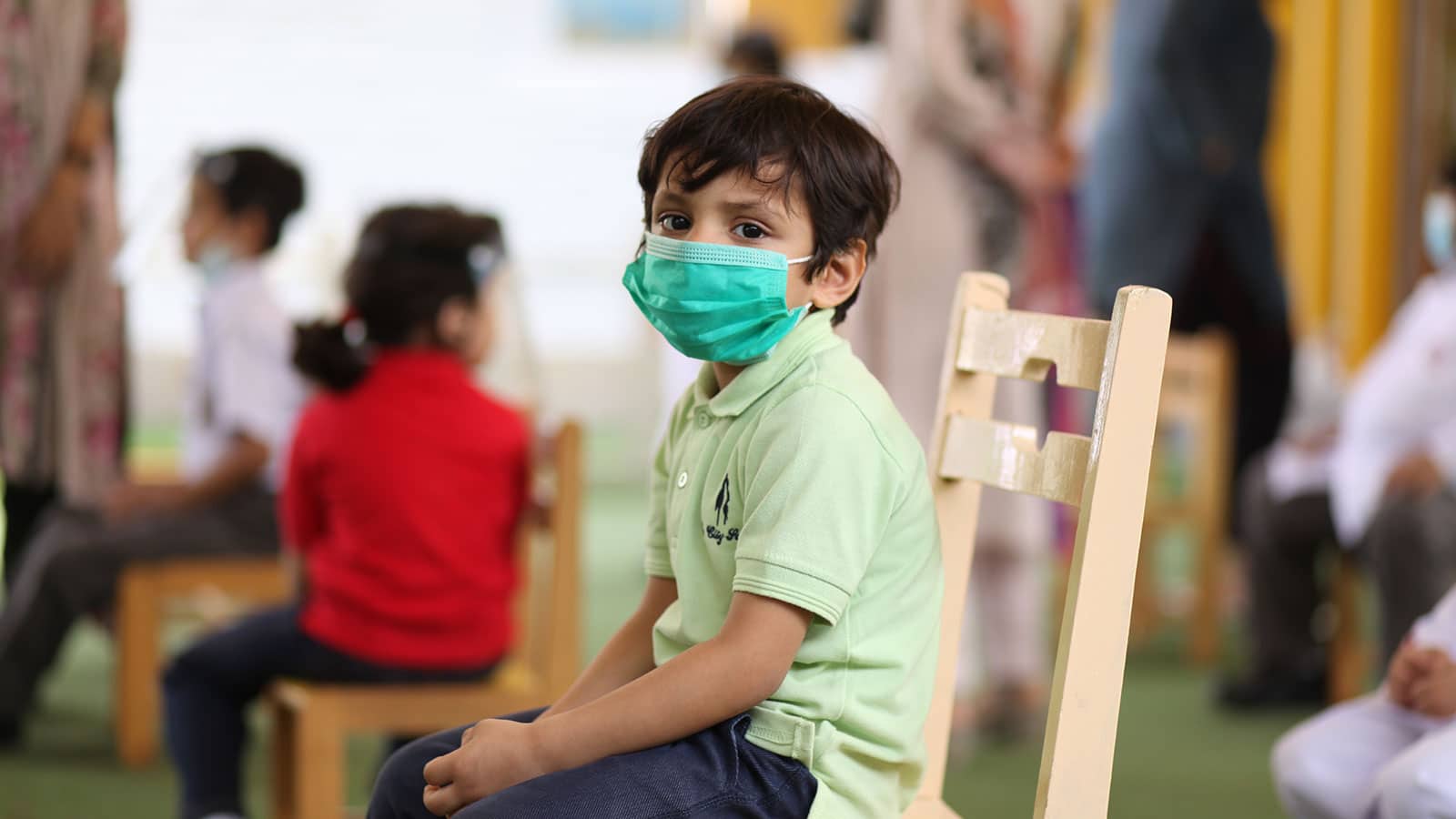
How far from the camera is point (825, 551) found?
102 centimetres

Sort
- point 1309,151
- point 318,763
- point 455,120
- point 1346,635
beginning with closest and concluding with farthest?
point 318,763 < point 1346,635 < point 1309,151 < point 455,120

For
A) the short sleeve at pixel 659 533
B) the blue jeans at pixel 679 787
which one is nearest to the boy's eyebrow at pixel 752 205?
the short sleeve at pixel 659 533

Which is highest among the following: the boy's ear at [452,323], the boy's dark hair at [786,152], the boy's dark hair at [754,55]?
the boy's dark hair at [754,55]

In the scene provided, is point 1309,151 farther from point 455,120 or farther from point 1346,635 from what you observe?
point 1346,635

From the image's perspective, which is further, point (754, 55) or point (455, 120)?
point (455, 120)

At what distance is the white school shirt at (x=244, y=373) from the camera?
265 centimetres

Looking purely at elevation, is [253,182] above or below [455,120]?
below

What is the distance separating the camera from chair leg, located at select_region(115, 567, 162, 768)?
2.59 metres

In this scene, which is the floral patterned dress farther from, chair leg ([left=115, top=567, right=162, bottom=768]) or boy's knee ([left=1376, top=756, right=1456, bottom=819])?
boy's knee ([left=1376, top=756, right=1456, bottom=819])

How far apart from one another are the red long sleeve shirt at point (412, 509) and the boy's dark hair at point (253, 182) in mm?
984

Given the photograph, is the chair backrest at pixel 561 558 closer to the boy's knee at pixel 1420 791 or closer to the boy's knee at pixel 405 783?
the boy's knee at pixel 405 783

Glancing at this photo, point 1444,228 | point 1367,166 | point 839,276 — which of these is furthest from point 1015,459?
point 1367,166

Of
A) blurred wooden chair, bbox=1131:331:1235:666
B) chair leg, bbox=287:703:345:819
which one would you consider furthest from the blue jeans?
blurred wooden chair, bbox=1131:331:1235:666

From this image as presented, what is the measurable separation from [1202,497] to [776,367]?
8.89 ft
